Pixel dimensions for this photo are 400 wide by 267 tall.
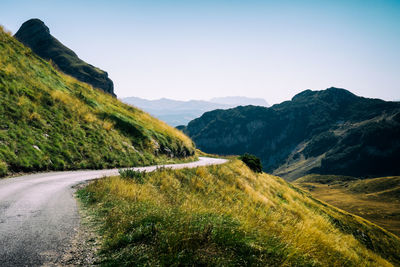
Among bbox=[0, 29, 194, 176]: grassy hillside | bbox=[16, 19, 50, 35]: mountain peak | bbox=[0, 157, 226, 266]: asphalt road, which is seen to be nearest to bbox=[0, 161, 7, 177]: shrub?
bbox=[0, 29, 194, 176]: grassy hillside

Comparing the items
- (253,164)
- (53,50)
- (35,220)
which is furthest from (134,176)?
(53,50)

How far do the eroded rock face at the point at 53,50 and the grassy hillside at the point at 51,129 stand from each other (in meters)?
75.6

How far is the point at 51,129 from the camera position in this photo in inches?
567

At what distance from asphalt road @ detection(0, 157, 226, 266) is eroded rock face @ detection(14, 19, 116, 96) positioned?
89182 millimetres

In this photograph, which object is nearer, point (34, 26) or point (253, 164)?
point (253, 164)

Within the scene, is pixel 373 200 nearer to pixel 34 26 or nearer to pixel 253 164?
pixel 253 164

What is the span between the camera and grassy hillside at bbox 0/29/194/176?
1175 cm

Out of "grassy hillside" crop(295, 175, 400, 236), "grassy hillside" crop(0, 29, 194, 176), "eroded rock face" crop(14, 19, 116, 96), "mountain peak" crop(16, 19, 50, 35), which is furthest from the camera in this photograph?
"grassy hillside" crop(295, 175, 400, 236)

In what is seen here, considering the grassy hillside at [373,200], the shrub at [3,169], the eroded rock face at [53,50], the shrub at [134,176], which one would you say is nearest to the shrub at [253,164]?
the shrub at [134,176]

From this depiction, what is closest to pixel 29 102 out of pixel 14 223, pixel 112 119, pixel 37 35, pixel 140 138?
pixel 112 119

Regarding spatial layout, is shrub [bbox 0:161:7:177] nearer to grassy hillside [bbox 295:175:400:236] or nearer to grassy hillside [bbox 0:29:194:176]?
grassy hillside [bbox 0:29:194:176]

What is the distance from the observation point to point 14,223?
216 inches

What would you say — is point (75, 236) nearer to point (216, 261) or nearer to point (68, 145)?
point (216, 261)

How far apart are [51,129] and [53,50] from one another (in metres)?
103
